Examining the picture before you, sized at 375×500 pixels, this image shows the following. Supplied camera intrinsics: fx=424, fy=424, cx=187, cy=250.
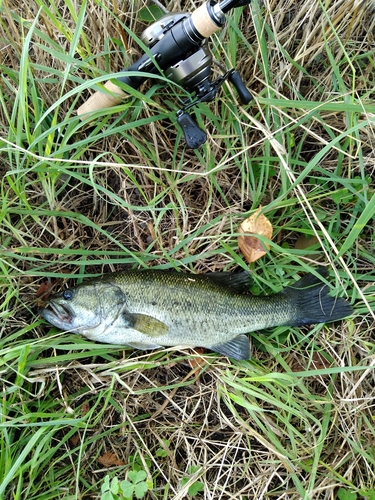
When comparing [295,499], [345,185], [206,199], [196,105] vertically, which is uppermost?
[196,105]

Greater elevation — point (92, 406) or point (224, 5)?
point (224, 5)

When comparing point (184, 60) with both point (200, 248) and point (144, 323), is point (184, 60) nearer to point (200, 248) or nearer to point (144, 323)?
point (200, 248)

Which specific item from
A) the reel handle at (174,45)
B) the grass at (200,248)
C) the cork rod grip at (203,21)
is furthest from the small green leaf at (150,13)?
the cork rod grip at (203,21)

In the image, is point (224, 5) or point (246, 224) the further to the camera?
point (246, 224)

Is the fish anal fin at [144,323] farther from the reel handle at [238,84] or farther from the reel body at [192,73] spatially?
the reel handle at [238,84]

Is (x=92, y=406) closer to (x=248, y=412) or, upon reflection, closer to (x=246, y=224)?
(x=248, y=412)

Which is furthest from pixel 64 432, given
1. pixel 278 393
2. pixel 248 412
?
pixel 278 393
